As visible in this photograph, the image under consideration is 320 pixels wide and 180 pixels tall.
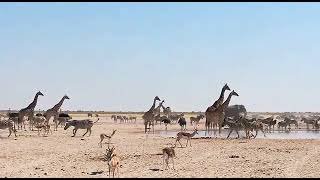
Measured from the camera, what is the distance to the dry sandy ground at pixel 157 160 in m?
16.3

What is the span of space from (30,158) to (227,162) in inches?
283

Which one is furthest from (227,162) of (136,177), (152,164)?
(136,177)

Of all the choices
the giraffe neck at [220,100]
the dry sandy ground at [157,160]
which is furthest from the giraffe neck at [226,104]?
the dry sandy ground at [157,160]

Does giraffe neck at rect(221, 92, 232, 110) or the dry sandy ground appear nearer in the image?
the dry sandy ground

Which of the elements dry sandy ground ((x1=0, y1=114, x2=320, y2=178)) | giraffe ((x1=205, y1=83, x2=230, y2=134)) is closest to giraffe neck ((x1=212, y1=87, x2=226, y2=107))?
giraffe ((x1=205, y1=83, x2=230, y2=134))

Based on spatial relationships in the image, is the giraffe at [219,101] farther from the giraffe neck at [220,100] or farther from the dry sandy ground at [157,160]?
the dry sandy ground at [157,160]

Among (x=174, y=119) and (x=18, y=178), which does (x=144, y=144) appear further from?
(x=174, y=119)

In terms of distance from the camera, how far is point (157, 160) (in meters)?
19.1

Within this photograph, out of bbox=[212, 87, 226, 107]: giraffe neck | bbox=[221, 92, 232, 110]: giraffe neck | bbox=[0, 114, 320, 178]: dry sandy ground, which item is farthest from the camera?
bbox=[212, 87, 226, 107]: giraffe neck

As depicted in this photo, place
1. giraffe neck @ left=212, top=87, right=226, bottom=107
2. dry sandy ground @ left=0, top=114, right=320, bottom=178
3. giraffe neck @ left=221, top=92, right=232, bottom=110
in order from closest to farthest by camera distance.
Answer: dry sandy ground @ left=0, top=114, right=320, bottom=178
giraffe neck @ left=221, top=92, right=232, bottom=110
giraffe neck @ left=212, top=87, right=226, bottom=107

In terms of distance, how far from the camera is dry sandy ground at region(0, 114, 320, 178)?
1627 centimetres

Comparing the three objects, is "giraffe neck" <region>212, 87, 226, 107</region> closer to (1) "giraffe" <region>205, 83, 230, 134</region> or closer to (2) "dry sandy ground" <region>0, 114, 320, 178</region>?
(1) "giraffe" <region>205, 83, 230, 134</region>

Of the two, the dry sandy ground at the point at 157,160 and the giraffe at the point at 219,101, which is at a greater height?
the giraffe at the point at 219,101

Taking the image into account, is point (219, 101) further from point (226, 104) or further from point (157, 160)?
point (157, 160)
